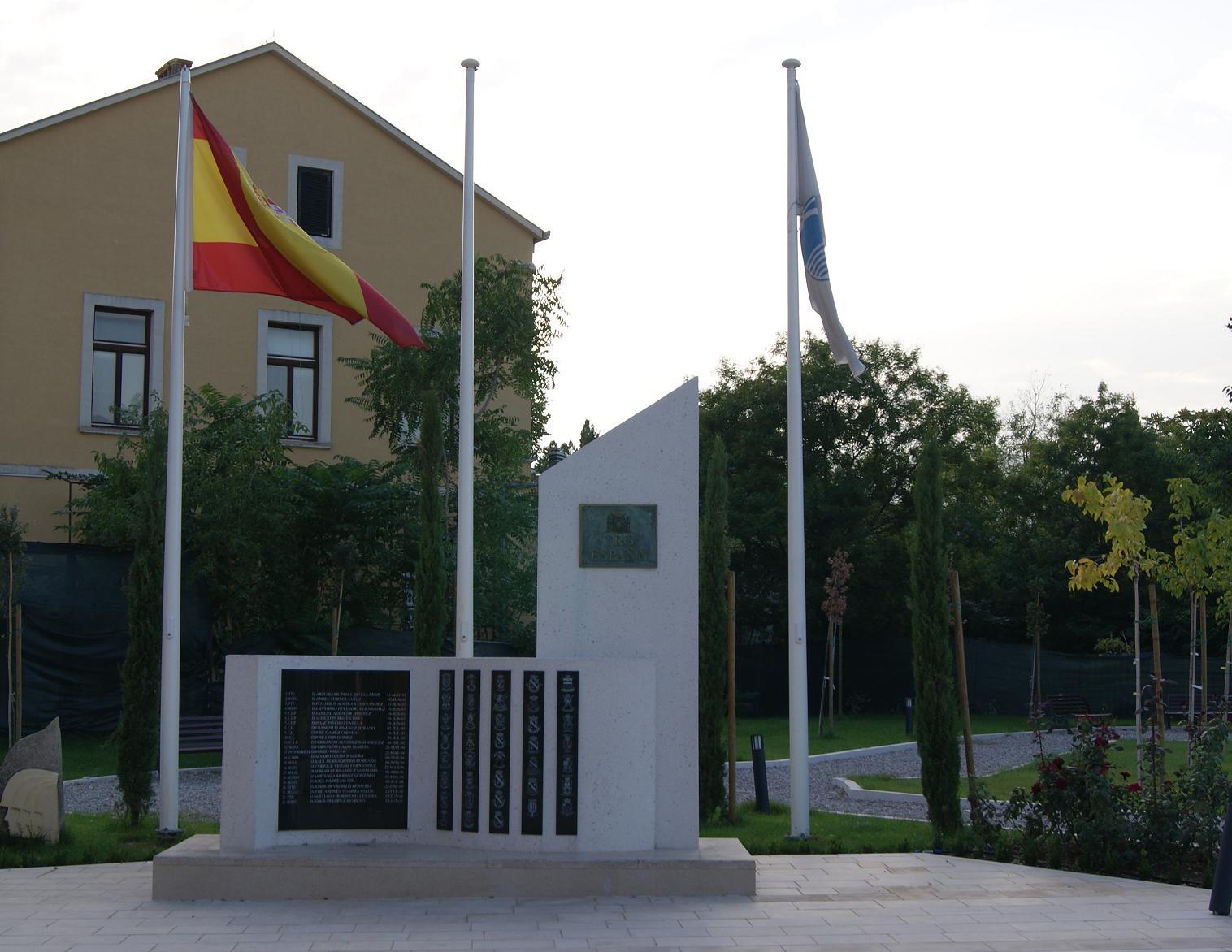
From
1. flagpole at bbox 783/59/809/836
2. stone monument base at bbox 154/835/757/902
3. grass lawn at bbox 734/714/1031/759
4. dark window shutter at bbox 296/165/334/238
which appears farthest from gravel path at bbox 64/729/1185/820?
dark window shutter at bbox 296/165/334/238

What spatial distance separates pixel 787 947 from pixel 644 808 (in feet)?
5.93

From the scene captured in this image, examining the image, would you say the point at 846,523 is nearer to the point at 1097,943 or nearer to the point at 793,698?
the point at 793,698

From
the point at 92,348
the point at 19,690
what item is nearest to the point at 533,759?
the point at 19,690

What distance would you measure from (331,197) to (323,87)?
2151mm

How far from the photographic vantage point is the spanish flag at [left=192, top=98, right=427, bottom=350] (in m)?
11.0

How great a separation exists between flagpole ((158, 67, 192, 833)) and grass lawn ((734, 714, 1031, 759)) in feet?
35.9

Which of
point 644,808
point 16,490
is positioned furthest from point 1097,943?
point 16,490

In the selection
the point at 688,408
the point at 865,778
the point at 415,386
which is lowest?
the point at 865,778

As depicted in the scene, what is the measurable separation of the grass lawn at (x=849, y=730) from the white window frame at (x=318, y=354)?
30.9ft

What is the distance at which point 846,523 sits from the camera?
109 ft

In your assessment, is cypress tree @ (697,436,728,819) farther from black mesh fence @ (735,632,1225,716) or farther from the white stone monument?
black mesh fence @ (735,632,1225,716)

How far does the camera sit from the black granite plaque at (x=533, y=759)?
8930mm

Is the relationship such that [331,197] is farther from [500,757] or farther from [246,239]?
[500,757]

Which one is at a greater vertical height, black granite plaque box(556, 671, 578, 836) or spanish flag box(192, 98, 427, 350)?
spanish flag box(192, 98, 427, 350)
